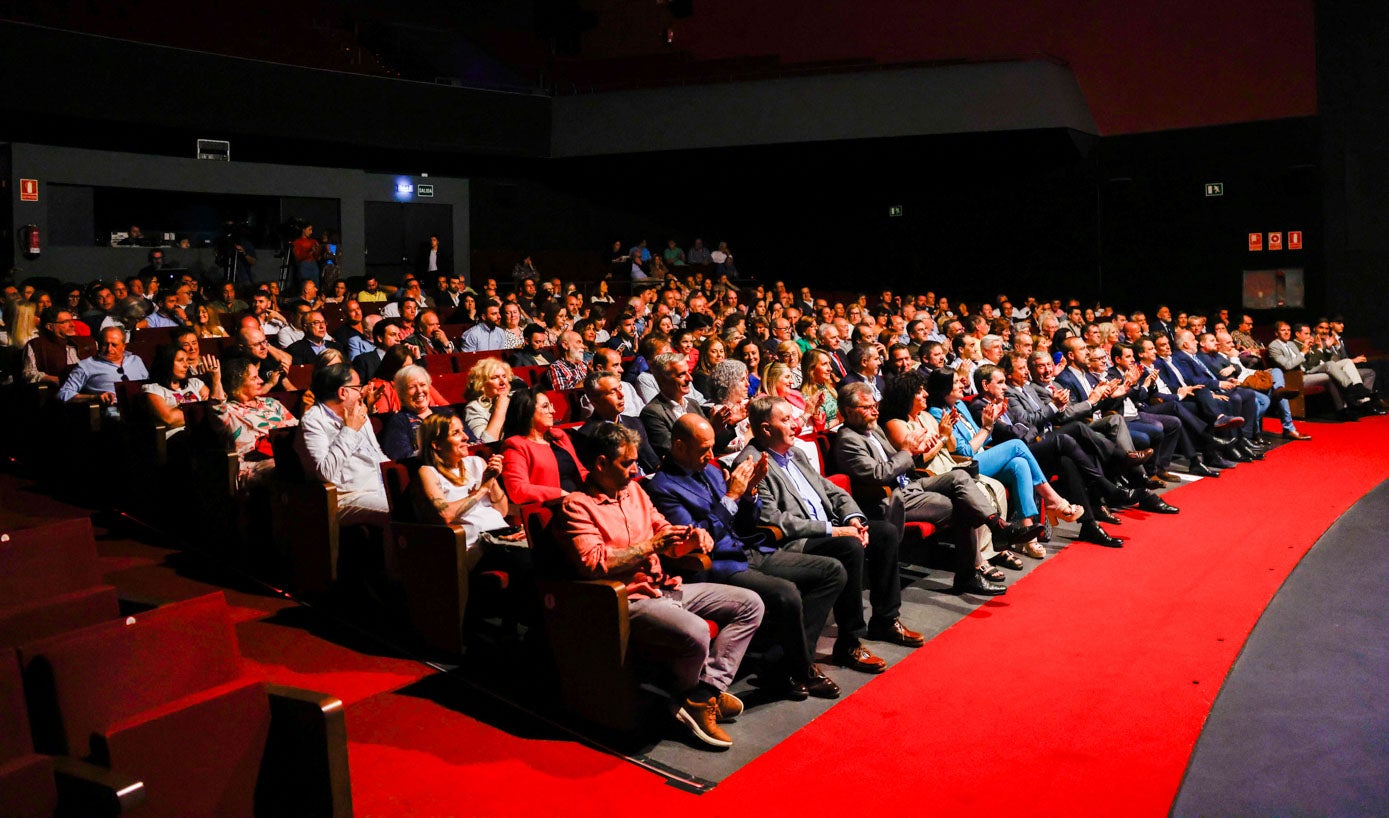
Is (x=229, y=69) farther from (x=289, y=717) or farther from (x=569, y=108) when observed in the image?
(x=289, y=717)

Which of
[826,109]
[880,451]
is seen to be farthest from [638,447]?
[826,109]

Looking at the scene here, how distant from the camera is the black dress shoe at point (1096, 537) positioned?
15.6ft

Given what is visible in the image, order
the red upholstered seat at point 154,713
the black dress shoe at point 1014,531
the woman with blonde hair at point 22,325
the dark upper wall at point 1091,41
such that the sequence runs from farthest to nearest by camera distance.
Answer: the dark upper wall at point 1091,41
the woman with blonde hair at point 22,325
the black dress shoe at point 1014,531
the red upholstered seat at point 154,713

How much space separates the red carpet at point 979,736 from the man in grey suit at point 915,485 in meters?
0.19

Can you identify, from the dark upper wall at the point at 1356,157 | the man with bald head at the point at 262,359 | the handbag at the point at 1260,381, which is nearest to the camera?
the man with bald head at the point at 262,359

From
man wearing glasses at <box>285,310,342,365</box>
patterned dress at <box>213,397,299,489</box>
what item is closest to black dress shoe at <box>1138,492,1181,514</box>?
patterned dress at <box>213,397,299,489</box>

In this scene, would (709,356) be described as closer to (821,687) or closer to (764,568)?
(764,568)

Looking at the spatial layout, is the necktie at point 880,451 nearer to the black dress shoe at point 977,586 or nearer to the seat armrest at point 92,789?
the black dress shoe at point 977,586

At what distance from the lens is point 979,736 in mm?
2812

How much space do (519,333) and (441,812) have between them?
16.9 feet

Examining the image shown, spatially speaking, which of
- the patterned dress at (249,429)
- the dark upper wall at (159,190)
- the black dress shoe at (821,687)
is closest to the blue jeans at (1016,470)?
the black dress shoe at (821,687)

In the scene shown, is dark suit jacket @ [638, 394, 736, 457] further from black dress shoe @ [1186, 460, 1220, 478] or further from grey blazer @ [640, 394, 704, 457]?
black dress shoe @ [1186, 460, 1220, 478]

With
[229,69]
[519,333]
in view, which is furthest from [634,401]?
[229,69]

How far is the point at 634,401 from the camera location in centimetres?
520
